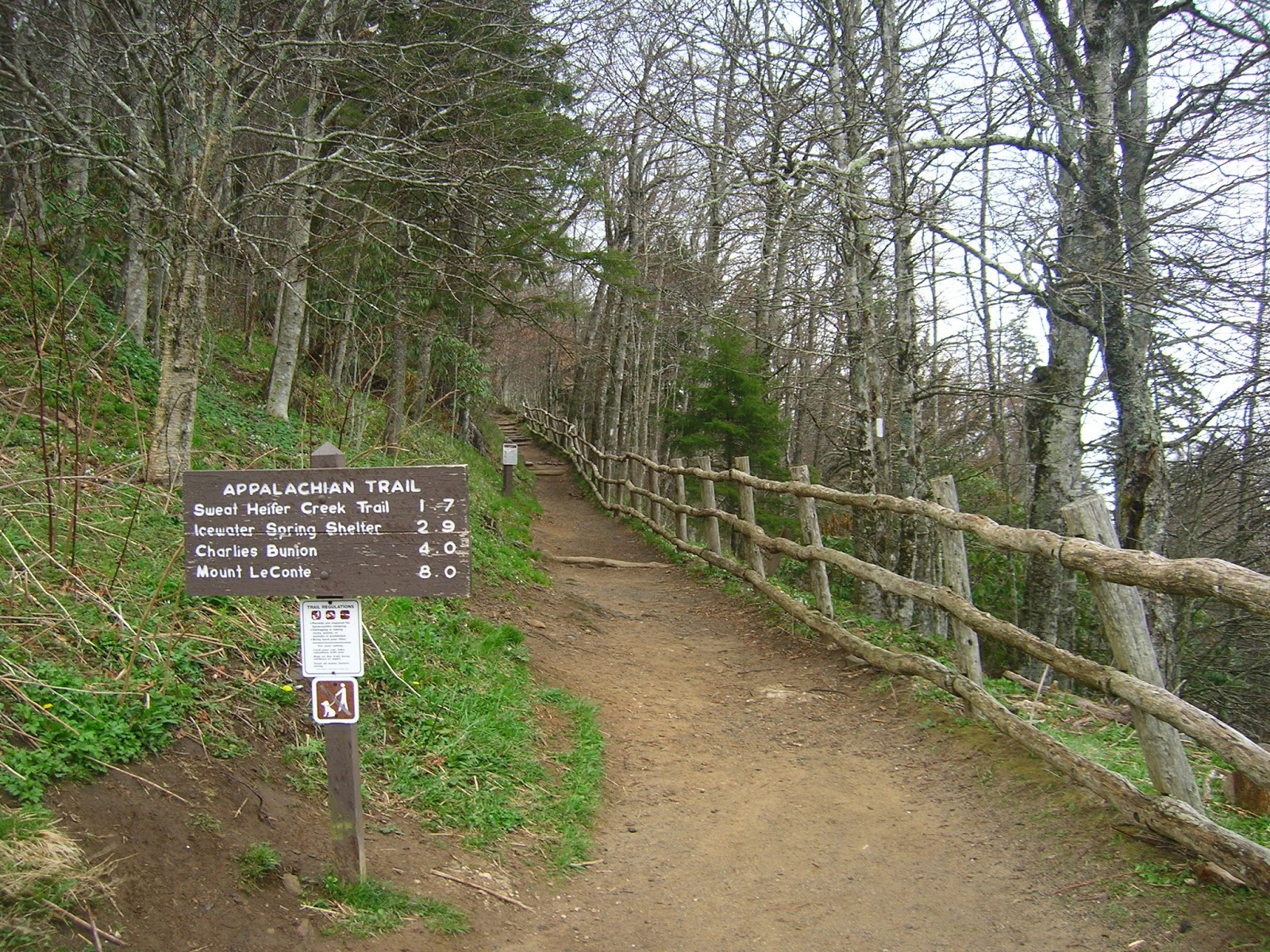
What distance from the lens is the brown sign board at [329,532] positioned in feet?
10.6

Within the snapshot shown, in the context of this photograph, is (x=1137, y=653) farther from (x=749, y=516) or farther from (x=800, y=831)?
(x=749, y=516)

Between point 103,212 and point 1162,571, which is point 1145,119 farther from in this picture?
point 103,212

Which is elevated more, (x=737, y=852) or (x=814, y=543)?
(x=814, y=543)

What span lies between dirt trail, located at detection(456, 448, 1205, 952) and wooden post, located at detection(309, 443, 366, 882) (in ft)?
1.66

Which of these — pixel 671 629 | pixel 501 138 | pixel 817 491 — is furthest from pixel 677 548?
pixel 501 138

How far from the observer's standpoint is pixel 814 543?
317 inches

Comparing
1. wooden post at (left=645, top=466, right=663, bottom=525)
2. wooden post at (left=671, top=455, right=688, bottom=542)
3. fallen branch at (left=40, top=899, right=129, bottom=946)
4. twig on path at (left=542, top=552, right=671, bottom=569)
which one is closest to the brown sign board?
fallen branch at (left=40, top=899, right=129, bottom=946)

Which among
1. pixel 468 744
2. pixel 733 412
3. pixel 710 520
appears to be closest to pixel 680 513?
pixel 710 520

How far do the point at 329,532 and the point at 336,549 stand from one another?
0.07 m

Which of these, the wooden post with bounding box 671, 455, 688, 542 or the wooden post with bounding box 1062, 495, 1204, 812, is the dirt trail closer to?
the wooden post with bounding box 1062, 495, 1204, 812

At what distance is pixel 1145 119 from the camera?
25.2 ft

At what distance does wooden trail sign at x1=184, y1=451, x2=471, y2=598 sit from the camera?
3230 mm

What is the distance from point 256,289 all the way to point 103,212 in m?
7.47

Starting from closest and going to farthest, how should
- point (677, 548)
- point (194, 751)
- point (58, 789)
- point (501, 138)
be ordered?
point (58, 789), point (194, 751), point (501, 138), point (677, 548)
